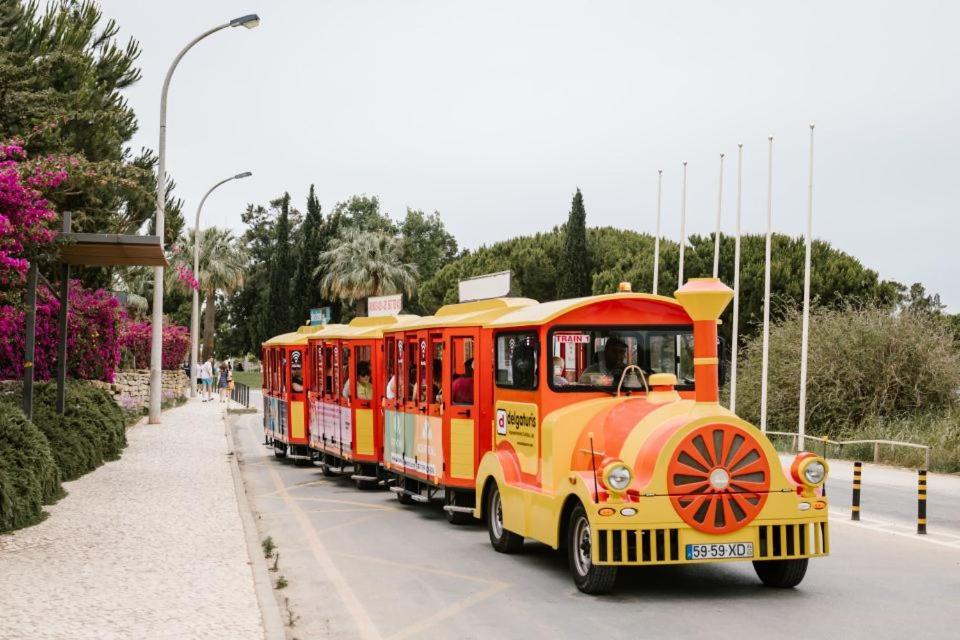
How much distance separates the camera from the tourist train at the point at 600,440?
948cm

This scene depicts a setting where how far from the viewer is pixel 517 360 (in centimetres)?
1198

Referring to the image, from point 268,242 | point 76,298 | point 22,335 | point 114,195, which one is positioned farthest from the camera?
point 268,242

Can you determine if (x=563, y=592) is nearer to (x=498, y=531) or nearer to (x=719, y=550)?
(x=719, y=550)

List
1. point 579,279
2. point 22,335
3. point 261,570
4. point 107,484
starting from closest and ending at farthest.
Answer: point 261,570 < point 107,484 < point 22,335 < point 579,279

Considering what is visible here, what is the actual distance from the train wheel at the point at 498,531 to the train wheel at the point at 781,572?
2.73 m

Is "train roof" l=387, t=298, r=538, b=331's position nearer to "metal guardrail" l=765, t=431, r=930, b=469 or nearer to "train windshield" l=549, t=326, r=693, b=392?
"train windshield" l=549, t=326, r=693, b=392

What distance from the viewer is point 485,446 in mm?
13586

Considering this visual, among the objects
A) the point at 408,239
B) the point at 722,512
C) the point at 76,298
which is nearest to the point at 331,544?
the point at 722,512

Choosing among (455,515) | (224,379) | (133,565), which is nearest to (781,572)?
(455,515)

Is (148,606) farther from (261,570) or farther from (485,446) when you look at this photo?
(485,446)

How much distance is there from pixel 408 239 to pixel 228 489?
79462mm

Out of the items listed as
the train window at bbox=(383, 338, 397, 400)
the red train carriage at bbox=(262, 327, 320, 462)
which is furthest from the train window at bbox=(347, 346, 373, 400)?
the red train carriage at bbox=(262, 327, 320, 462)

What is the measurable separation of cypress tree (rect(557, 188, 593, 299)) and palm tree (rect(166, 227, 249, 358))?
24.9 meters

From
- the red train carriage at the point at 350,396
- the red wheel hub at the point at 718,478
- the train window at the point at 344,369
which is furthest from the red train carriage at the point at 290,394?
the red wheel hub at the point at 718,478
